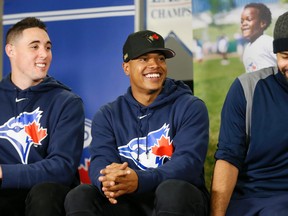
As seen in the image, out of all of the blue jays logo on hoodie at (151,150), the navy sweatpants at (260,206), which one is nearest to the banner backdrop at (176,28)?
the blue jays logo on hoodie at (151,150)

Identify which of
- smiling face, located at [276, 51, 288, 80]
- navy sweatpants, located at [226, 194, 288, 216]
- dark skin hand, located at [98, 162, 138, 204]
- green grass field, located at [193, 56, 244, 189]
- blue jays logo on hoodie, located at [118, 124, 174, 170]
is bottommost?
navy sweatpants, located at [226, 194, 288, 216]

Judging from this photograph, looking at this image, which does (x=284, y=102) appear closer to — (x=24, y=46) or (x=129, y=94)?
(x=129, y=94)

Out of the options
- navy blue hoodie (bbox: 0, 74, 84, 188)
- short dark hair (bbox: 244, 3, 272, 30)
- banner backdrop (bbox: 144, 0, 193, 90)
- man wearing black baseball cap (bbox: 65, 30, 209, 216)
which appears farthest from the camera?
banner backdrop (bbox: 144, 0, 193, 90)

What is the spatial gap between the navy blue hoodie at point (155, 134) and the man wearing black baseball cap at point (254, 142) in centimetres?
11

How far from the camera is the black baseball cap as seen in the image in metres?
2.30

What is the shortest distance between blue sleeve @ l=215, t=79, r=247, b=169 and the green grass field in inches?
27.0

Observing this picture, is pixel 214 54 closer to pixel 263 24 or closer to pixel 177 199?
pixel 263 24

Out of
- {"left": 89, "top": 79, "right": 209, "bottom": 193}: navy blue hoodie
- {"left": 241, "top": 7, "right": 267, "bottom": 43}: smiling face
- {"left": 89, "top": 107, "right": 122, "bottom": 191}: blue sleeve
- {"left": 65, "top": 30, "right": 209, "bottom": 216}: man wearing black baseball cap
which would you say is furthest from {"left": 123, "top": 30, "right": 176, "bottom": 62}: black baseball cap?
{"left": 241, "top": 7, "right": 267, "bottom": 43}: smiling face

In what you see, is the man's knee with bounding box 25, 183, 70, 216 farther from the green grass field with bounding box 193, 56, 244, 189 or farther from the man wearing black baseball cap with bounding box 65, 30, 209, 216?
the green grass field with bounding box 193, 56, 244, 189

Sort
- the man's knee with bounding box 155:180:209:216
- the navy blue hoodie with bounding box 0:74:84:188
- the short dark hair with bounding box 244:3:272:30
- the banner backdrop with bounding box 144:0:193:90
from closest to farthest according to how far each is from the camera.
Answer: the man's knee with bounding box 155:180:209:216 < the navy blue hoodie with bounding box 0:74:84:188 < the short dark hair with bounding box 244:3:272:30 < the banner backdrop with bounding box 144:0:193:90

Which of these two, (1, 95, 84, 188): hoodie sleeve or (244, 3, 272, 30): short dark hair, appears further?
(244, 3, 272, 30): short dark hair

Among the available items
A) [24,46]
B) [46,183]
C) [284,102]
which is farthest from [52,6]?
[284,102]

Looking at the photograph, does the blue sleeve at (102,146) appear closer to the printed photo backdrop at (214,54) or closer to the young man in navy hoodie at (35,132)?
the young man in navy hoodie at (35,132)

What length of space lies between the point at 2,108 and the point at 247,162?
1.15m
